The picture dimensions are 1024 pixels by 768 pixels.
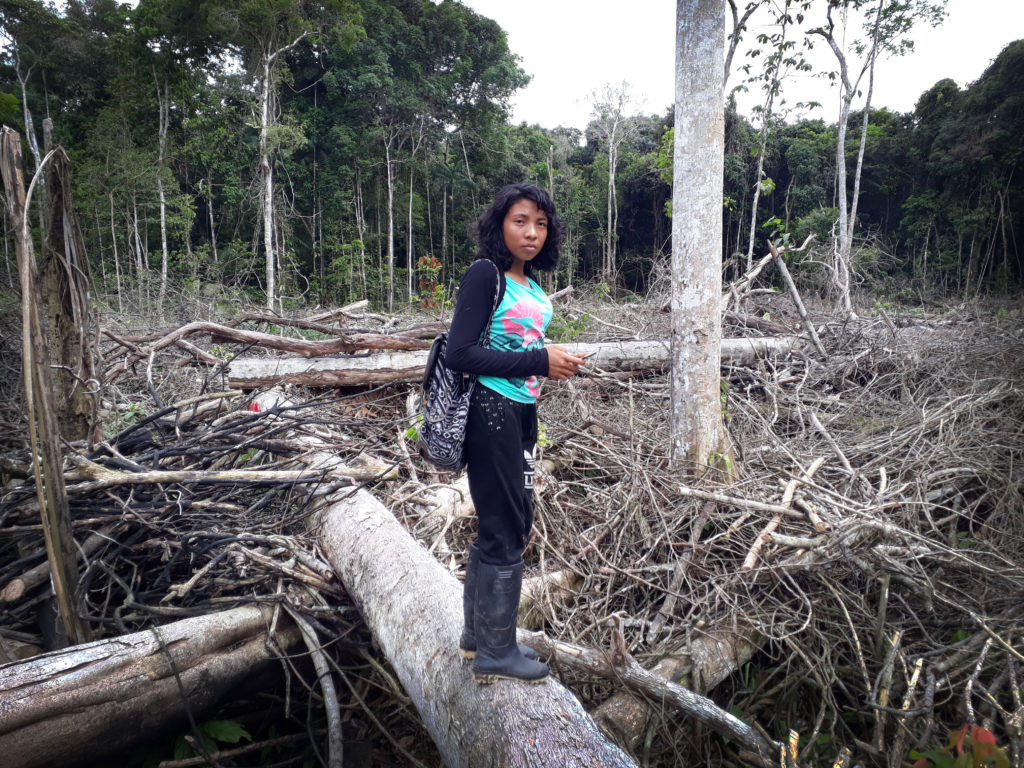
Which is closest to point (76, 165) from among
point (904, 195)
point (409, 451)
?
point (409, 451)

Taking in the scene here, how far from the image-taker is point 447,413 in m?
1.68

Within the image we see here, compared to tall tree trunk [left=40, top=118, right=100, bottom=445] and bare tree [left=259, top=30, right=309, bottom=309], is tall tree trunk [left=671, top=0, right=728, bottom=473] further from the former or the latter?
bare tree [left=259, top=30, right=309, bottom=309]

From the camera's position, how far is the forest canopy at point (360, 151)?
18.1 m

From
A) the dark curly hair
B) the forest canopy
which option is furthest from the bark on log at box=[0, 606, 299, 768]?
the forest canopy

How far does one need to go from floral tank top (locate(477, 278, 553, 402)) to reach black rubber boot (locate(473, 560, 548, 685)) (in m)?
0.56

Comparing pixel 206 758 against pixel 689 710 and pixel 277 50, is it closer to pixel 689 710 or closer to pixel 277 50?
pixel 689 710

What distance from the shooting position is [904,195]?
23.2 m

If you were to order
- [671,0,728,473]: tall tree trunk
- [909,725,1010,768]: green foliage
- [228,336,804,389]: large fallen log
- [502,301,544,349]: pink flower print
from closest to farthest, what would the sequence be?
[909,725,1010,768]: green foliage → [502,301,544,349]: pink flower print → [671,0,728,473]: tall tree trunk → [228,336,804,389]: large fallen log

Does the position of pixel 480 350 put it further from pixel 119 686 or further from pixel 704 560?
pixel 704 560

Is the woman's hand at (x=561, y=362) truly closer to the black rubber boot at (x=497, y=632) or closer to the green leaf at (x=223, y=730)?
the black rubber boot at (x=497, y=632)

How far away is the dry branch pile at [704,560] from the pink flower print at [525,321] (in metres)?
1.17

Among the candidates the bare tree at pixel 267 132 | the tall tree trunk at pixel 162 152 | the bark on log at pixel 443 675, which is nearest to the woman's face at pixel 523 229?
the bark on log at pixel 443 675

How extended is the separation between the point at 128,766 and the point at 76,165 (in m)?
22.8

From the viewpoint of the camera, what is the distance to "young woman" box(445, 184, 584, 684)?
1639mm
